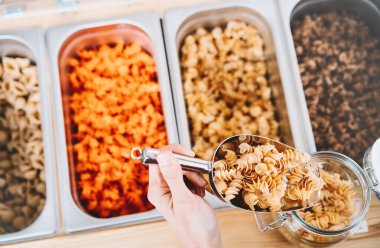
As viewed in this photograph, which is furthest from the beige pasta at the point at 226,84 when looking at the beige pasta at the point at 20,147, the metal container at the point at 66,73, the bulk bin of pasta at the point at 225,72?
the beige pasta at the point at 20,147

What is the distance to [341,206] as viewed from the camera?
904 millimetres

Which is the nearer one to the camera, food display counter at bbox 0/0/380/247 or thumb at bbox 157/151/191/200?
thumb at bbox 157/151/191/200

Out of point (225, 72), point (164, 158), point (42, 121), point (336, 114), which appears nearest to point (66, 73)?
point (42, 121)

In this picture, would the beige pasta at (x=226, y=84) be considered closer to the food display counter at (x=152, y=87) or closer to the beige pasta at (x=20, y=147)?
the food display counter at (x=152, y=87)

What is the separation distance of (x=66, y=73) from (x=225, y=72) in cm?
54

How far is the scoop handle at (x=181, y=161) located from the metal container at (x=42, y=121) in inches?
15.2

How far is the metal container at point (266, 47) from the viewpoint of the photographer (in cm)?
112

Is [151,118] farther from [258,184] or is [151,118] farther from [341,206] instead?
[341,206]

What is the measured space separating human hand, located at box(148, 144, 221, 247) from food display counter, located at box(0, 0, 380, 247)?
0.73 feet

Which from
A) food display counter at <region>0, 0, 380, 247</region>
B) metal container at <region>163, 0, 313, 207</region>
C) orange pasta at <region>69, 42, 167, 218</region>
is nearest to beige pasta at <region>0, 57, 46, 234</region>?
food display counter at <region>0, 0, 380, 247</region>

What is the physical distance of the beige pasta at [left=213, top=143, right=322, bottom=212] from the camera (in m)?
0.83

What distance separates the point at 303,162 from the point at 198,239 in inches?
12.1

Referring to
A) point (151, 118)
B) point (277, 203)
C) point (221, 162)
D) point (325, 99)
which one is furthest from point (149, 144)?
point (325, 99)

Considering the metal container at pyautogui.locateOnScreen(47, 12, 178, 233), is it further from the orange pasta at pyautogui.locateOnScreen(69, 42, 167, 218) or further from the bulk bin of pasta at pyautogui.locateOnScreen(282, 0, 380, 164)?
the bulk bin of pasta at pyautogui.locateOnScreen(282, 0, 380, 164)
